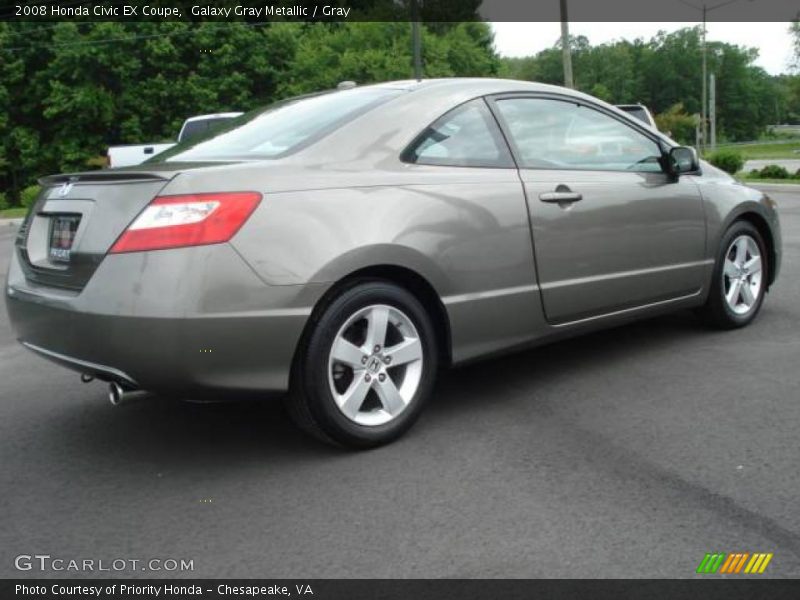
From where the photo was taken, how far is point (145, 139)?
145ft

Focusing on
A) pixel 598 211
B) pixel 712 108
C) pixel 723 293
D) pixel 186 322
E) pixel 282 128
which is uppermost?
pixel 712 108

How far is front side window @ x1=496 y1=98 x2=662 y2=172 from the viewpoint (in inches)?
174

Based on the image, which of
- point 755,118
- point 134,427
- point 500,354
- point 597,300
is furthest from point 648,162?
point 755,118

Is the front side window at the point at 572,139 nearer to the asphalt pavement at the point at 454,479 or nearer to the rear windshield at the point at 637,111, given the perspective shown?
the asphalt pavement at the point at 454,479

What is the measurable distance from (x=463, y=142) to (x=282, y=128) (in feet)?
2.78

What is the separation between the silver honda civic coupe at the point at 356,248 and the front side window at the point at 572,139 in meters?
0.01

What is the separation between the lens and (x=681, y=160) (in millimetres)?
5051

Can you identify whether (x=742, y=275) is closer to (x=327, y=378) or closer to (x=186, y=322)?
(x=327, y=378)

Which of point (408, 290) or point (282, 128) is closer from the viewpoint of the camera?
point (408, 290)

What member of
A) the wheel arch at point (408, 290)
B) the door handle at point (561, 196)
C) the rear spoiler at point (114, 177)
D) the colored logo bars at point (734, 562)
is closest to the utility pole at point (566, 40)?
the door handle at point (561, 196)

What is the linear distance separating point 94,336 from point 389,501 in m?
1.26

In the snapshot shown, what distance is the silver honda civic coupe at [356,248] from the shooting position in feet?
10.7

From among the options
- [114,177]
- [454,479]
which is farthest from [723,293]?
[114,177]
